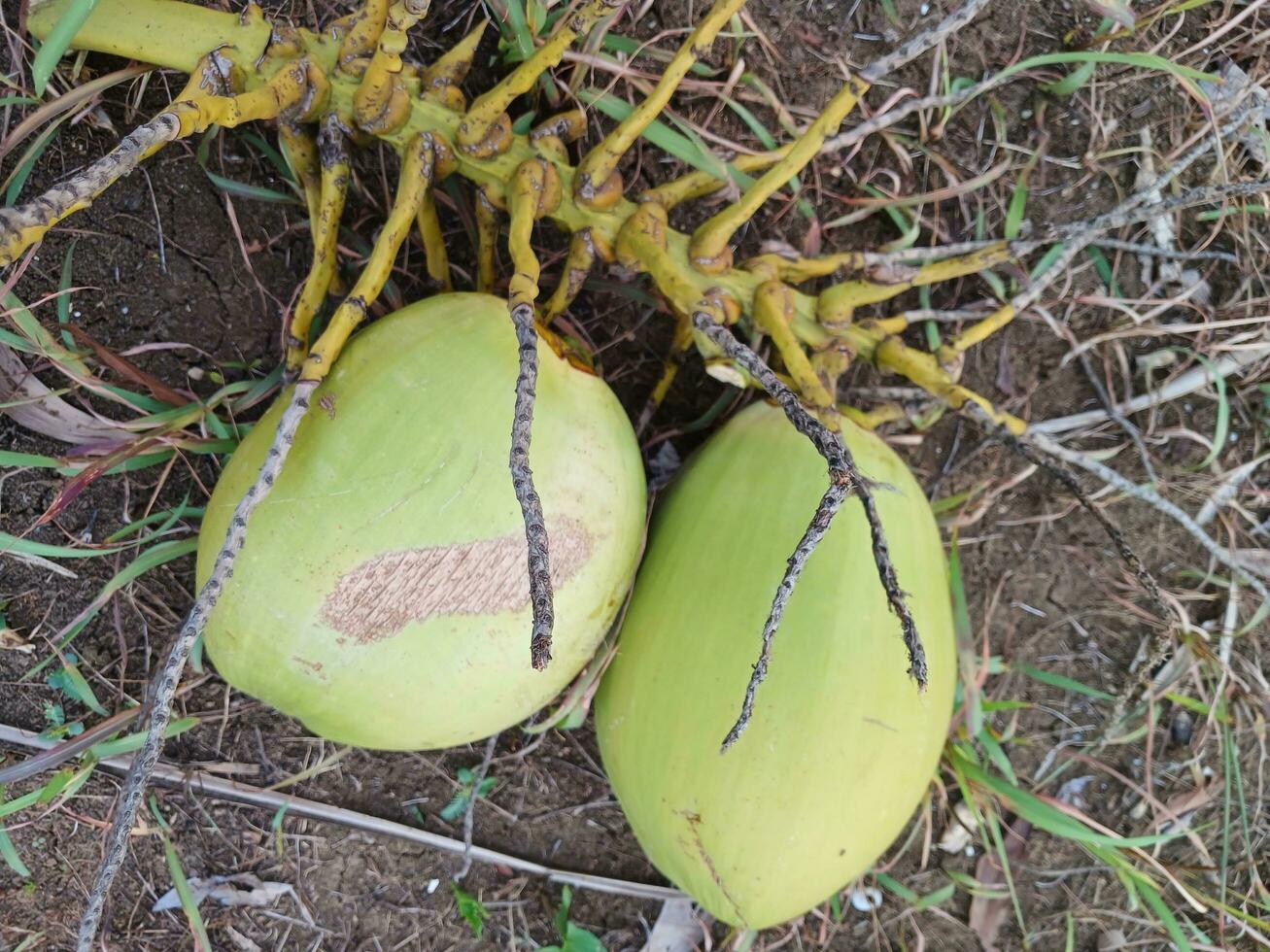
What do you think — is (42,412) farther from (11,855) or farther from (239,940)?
(239,940)

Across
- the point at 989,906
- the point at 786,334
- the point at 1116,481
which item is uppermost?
the point at 786,334

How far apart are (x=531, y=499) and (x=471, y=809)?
991mm

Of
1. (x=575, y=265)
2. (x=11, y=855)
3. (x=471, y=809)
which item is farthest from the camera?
(x=471, y=809)

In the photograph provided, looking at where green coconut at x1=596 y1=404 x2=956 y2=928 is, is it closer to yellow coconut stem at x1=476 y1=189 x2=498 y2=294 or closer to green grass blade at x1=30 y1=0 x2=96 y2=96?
yellow coconut stem at x1=476 y1=189 x2=498 y2=294

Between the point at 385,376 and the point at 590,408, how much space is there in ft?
0.97

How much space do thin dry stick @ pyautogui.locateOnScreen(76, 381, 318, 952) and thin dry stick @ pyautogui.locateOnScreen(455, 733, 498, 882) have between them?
2.35ft

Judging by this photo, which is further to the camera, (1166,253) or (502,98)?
(1166,253)

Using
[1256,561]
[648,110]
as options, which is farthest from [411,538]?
[1256,561]

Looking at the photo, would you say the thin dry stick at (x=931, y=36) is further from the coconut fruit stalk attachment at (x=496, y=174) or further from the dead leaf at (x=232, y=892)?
the dead leaf at (x=232, y=892)

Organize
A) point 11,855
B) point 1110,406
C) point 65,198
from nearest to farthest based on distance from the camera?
point 65,198, point 11,855, point 1110,406

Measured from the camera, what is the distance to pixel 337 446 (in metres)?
1.37

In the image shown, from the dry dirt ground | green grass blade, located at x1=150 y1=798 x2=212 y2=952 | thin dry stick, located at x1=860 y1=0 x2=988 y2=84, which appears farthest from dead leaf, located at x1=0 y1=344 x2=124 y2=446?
thin dry stick, located at x1=860 y1=0 x2=988 y2=84

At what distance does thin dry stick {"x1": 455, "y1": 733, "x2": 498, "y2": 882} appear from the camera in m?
1.85

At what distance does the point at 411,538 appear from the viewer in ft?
4.38
